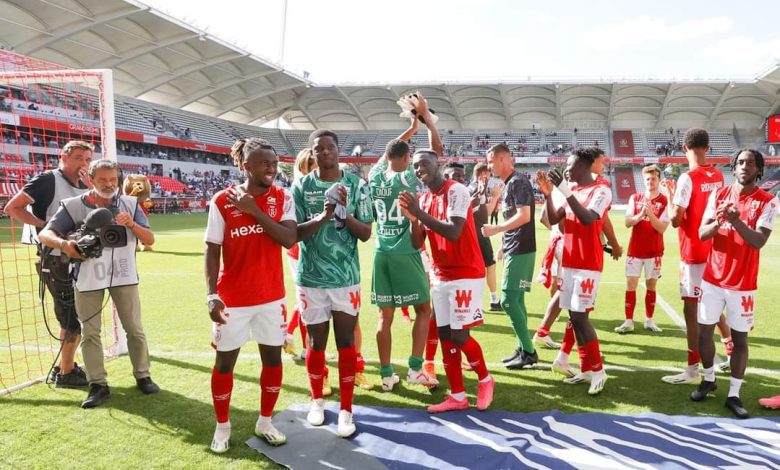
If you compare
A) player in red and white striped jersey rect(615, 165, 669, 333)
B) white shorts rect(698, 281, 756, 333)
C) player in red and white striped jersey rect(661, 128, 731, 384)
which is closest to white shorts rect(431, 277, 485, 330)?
white shorts rect(698, 281, 756, 333)

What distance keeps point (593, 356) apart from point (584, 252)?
94 cm

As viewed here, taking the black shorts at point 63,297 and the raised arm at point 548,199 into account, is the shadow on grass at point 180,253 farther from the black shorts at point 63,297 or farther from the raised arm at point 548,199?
the raised arm at point 548,199

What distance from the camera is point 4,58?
5.65m

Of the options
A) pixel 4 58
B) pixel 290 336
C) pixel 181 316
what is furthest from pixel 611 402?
pixel 4 58

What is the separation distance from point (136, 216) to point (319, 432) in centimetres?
249

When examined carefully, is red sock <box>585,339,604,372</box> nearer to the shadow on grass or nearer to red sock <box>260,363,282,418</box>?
red sock <box>260,363,282,418</box>

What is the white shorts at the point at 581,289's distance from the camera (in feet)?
14.4

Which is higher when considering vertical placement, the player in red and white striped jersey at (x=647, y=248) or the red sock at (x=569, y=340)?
the player in red and white striped jersey at (x=647, y=248)

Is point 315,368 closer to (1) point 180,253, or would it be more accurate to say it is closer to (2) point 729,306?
(2) point 729,306

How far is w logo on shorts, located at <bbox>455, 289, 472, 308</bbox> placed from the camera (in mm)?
3947

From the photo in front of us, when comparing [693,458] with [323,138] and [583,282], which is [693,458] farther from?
[323,138]

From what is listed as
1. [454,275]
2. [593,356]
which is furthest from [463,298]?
[593,356]

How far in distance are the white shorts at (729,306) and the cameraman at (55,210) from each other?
216 inches

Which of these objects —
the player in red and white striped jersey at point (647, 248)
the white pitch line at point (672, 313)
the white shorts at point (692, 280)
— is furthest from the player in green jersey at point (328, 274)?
the white pitch line at point (672, 313)
